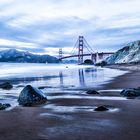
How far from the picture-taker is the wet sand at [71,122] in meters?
7.75

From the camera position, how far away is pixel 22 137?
769 cm

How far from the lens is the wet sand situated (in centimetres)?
775

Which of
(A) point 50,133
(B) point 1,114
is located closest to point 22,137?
(A) point 50,133

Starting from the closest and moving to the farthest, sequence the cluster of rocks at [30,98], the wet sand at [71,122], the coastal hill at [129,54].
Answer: the wet sand at [71,122] → the cluster of rocks at [30,98] → the coastal hill at [129,54]

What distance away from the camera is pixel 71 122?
9.20 metres

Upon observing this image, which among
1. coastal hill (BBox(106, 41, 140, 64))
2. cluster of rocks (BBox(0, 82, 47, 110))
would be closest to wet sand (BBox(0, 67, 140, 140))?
cluster of rocks (BBox(0, 82, 47, 110))

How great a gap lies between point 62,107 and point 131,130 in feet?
14.3

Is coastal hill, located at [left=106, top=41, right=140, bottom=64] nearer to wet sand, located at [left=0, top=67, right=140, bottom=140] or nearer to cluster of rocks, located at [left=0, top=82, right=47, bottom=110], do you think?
cluster of rocks, located at [left=0, top=82, right=47, bottom=110]

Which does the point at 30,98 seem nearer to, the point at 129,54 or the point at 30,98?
the point at 30,98

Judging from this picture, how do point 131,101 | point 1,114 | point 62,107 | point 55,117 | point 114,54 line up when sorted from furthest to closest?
point 114,54 < point 131,101 < point 62,107 < point 1,114 < point 55,117

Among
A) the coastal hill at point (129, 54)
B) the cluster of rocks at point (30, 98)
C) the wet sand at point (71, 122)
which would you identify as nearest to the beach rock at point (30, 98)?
the cluster of rocks at point (30, 98)

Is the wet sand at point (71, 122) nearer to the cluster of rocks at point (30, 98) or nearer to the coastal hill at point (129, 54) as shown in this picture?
the cluster of rocks at point (30, 98)

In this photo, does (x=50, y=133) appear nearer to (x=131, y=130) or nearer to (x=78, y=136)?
(x=78, y=136)

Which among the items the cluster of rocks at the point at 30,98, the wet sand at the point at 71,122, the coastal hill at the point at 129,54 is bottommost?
the wet sand at the point at 71,122
